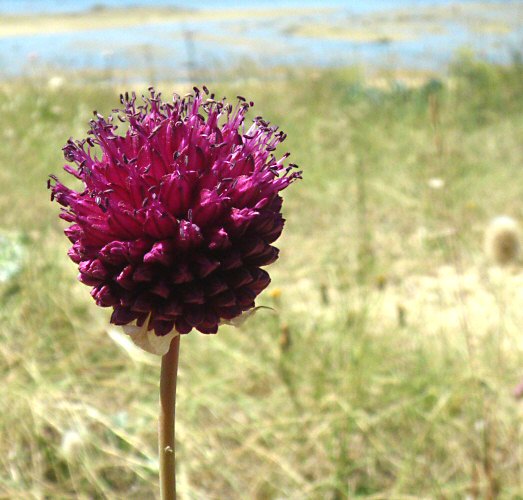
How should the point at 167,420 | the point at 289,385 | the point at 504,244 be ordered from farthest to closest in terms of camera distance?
the point at 504,244
the point at 289,385
the point at 167,420

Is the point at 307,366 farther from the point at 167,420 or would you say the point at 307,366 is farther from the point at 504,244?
the point at 167,420

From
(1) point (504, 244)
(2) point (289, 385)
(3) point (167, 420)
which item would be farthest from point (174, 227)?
(1) point (504, 244)

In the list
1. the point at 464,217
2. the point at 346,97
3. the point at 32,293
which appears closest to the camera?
the point at 32,293

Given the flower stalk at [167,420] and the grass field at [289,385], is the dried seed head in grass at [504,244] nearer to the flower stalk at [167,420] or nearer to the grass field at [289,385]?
the grass field at [289,385]

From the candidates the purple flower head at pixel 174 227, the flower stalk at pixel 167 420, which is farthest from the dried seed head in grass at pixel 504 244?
the flower stalk at pixel 167 420

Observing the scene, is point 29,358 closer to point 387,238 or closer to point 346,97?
point 387,238

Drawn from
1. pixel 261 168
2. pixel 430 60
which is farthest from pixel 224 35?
pixel 261 168
